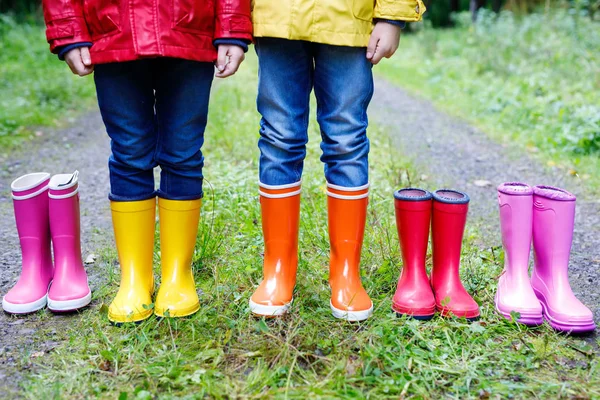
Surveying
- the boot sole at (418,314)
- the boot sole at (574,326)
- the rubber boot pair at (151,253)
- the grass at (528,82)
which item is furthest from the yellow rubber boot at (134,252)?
the grass at (528,82)

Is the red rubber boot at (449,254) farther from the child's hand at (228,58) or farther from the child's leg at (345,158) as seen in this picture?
the child's hand at (228,58)

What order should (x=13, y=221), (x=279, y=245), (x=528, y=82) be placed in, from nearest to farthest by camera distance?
(x=279, y=245) → (x=13, y=221) → (x=528, y=82)

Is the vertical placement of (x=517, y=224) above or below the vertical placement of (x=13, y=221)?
above

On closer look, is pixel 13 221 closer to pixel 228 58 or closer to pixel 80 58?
pixel 80 58

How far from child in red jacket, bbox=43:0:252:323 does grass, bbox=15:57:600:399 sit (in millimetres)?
158

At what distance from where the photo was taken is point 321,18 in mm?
1743

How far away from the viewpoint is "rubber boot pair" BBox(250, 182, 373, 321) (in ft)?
6.22

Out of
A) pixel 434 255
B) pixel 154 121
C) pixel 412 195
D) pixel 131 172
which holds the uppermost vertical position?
pixel 154 121

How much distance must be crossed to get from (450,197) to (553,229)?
0.35m

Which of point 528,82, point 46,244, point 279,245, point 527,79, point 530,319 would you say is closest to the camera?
point 530,319

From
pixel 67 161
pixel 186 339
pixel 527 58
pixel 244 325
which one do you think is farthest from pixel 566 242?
pixel 527 58

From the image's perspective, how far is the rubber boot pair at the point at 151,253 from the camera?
6.20 ft

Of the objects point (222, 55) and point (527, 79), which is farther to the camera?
point (527, 79)

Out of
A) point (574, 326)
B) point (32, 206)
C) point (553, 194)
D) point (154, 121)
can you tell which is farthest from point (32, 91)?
point (574, 326)
